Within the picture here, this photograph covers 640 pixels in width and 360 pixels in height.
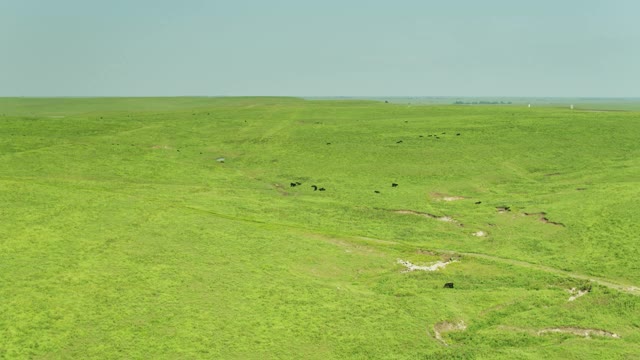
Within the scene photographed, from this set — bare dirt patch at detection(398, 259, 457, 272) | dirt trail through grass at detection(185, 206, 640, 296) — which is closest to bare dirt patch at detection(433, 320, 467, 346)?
bare dirt patch at detection(398, 259, 457, 272)

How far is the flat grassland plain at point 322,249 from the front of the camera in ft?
74.0

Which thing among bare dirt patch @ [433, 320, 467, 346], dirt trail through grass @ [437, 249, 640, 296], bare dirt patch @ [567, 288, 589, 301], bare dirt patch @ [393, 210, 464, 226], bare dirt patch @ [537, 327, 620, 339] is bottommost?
bare dirt patch @ [537, 327, 620, 339]

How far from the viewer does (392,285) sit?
1147 inches

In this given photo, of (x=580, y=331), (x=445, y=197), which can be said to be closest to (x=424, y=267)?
(x=580, y=331)

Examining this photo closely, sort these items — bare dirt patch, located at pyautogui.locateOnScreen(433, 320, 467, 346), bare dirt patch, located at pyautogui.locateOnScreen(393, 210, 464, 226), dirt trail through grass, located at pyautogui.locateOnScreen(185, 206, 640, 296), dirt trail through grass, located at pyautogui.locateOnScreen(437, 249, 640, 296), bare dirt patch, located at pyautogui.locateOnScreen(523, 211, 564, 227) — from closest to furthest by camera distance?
bare dirt patch, located at pyautogui.locateOnScreen(433, 320, 467, 346)
dirt trail through grass, located at pyautogui.locateOnScreen(437, 249, 640, 296)
dirt trail through grass, located at pyautogui.locateOnScreen(185, 206, 640, 296)
bare dirt patch, located at pyautogui.locateOnScreen(523, 211, 564, 227)
bare dirt patch, located at pyautogui.locateOnScreen(393, 210, 464, 226)

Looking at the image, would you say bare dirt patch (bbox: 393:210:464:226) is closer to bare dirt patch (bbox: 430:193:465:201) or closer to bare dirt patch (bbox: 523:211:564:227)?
bare dirt patch (bbox: 430:193:465:201)

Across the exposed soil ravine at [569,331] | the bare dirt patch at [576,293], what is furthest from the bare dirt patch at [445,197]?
the exposed soil ravine at [569,331]

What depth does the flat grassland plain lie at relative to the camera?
888 inches

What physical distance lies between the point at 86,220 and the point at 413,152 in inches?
1649

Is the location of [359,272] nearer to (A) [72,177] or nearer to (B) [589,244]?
(B) [589,244]

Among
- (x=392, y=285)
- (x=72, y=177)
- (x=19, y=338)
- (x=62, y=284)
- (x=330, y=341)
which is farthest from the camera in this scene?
(x=72, y=177)

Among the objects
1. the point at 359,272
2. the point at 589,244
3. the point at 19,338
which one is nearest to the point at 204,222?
the point at 359,272

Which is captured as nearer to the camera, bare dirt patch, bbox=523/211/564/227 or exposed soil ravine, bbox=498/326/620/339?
exposed soil ravine, bbox=498/326/620/339

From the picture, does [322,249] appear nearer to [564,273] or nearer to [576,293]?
[564,273]
